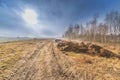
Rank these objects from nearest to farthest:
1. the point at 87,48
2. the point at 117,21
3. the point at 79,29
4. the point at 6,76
Result: the point at 6,76, the point at 87,48, the point at 117,21, the point at 79,29

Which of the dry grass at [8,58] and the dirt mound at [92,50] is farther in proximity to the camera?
the dirt mound at [92,50]

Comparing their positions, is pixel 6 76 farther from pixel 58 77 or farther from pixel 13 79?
pixel 58 77

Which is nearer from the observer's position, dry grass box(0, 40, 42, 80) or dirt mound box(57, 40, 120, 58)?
dry grass box(0, 40, 42, 80)

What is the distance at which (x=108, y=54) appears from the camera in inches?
931

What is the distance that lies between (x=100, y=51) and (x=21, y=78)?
1613 cm

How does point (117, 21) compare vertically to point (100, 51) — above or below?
above

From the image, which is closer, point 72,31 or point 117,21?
point 117,21

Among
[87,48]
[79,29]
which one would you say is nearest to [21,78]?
[87,48]

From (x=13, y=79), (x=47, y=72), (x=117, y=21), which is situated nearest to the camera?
(x=13, y=79)

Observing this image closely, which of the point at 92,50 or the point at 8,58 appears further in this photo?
the point at 92,50

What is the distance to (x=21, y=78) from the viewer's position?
11648mm

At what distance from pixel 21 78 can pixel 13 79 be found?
0.61 meters

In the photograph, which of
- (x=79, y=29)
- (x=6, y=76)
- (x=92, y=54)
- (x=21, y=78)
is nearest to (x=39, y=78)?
(x=21, y=78)

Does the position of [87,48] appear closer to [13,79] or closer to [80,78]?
[80,78]
